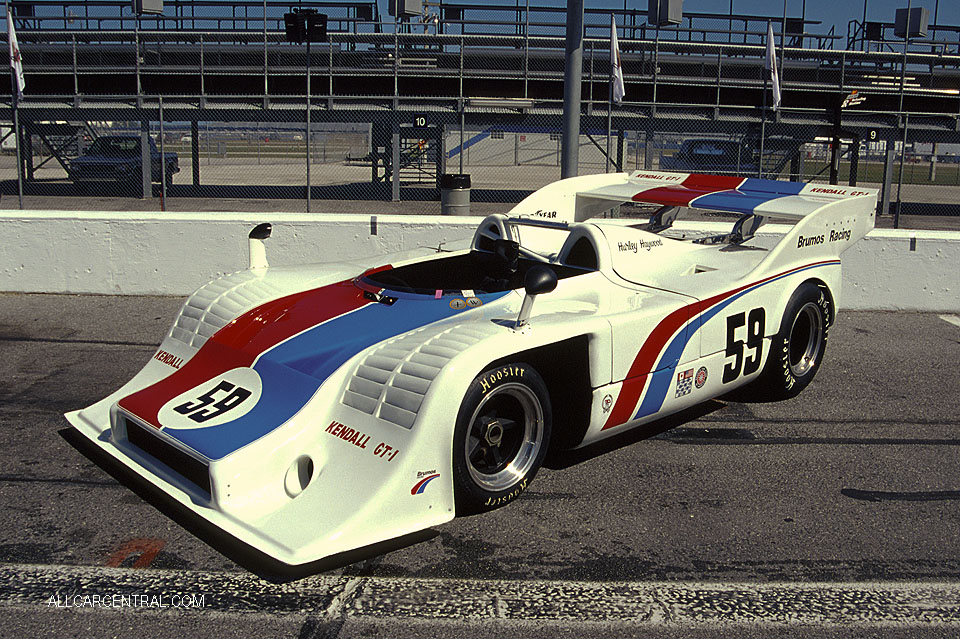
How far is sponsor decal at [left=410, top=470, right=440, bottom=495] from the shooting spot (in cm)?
349

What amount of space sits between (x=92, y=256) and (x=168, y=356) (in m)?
4.46

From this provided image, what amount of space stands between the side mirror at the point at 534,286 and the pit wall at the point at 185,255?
4786 millimetres

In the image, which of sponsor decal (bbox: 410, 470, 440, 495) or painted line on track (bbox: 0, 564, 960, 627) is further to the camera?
sponsor decal (bbox: 410, 470, 440, 495)

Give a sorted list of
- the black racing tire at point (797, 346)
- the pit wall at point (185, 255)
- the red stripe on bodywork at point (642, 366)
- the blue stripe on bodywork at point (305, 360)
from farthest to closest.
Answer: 1. the pit wall at point (185, 255)
2. the black racing tire at point (797, 346)
3. the red stripe on bodywork at point (642, 366)
4. the blue stripe on bodywork at point (305, 360)

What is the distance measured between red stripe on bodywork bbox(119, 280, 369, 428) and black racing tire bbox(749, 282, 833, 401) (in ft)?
8.61

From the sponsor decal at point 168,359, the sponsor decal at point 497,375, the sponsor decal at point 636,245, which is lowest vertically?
the sponsor decal at point 168,359

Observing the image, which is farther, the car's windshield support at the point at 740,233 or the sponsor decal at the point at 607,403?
the car's windshield support at the point at 740,233

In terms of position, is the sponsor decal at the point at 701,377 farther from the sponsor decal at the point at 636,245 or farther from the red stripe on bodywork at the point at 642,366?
the sponsor decal at the point at 636,245

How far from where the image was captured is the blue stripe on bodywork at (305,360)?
3.74 meters

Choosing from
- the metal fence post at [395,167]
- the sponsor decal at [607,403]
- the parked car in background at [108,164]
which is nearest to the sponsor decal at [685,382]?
the sponsor decal at [607,403]

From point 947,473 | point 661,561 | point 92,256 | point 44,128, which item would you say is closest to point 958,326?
point 947,473

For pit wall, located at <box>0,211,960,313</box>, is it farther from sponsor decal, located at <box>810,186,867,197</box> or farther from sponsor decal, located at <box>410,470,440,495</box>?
sponsor decal, located at <box>410,470,440,495</box>

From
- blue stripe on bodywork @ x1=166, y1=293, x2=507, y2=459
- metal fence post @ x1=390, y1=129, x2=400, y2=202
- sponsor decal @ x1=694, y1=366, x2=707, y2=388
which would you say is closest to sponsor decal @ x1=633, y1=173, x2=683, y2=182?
sponsor decal @ x1=694, y1=366, x2=707, y2=388

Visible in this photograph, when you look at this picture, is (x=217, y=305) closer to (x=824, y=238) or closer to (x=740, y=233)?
(x=740, y=233)
